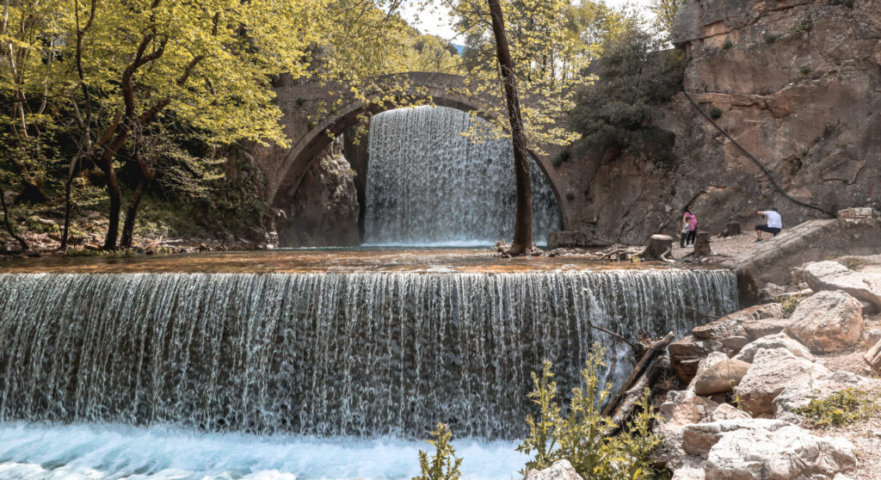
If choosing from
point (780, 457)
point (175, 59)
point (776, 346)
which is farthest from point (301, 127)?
point (780, 457)

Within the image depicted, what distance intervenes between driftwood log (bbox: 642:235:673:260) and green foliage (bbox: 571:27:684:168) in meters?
6.28

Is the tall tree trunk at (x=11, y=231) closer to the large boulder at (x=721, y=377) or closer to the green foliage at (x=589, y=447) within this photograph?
the green foliage at (x=589, y=447)

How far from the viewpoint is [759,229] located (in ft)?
32.0

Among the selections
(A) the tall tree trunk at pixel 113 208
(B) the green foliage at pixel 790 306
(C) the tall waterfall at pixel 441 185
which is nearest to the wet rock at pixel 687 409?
(B) the green foliage at pixel 790 306

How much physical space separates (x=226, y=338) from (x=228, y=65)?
229 inches

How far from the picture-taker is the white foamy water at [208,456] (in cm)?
441

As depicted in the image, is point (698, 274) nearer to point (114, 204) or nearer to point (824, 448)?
point (824, 448)

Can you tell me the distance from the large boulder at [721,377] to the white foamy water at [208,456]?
176 centimetres

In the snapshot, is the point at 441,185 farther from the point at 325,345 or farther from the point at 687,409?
the point at 687,409

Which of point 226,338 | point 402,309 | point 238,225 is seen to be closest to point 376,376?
point 402,309

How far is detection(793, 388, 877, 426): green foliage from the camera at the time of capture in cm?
234

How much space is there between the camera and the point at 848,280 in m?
4.40

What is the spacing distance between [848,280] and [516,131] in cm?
595

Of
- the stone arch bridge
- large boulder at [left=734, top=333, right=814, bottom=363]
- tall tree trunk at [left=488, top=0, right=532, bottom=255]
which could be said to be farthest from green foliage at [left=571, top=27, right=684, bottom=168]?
large boulder at [left=734, top=333, right=814, bottom=363]
